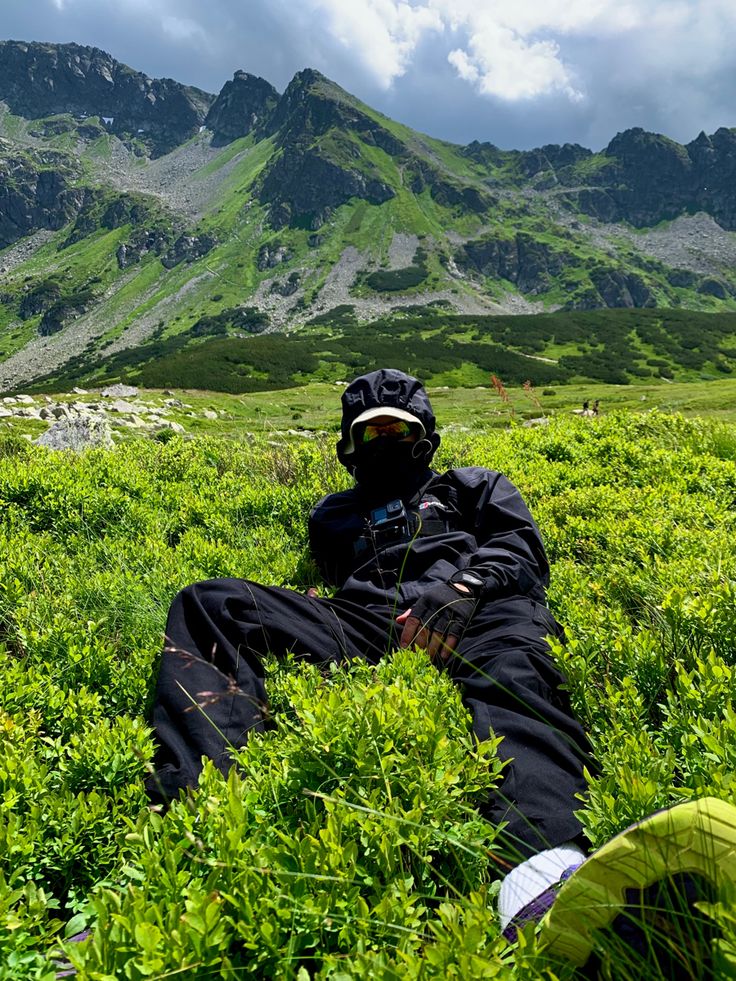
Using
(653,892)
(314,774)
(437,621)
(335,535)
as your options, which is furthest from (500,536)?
(653,892)

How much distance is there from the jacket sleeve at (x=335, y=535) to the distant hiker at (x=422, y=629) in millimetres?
15

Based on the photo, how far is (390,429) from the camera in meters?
4.96

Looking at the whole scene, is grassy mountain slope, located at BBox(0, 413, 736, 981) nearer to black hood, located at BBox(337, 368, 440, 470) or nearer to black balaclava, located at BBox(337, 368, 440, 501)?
black balaclava, located at BBox(337, 368, 440, 501)

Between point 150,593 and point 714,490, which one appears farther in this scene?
point 714,490

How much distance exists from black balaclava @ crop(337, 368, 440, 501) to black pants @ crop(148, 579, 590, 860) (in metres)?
1.43

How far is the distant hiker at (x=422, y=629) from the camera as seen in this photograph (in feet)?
6.87

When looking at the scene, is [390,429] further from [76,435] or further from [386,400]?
[76,435]

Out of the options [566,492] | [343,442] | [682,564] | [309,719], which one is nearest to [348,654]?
[309,719]

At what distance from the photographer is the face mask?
498cm

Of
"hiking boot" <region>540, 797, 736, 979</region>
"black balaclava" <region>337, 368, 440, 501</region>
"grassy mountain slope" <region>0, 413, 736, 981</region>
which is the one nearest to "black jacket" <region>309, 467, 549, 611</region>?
"black balaclava" <region>337, 368, 440, 501</region>

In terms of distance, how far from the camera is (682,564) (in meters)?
4.13

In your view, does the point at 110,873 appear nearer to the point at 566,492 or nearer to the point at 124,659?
the point at 124,659

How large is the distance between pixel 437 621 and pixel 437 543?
966 mm

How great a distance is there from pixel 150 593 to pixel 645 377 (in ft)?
305
